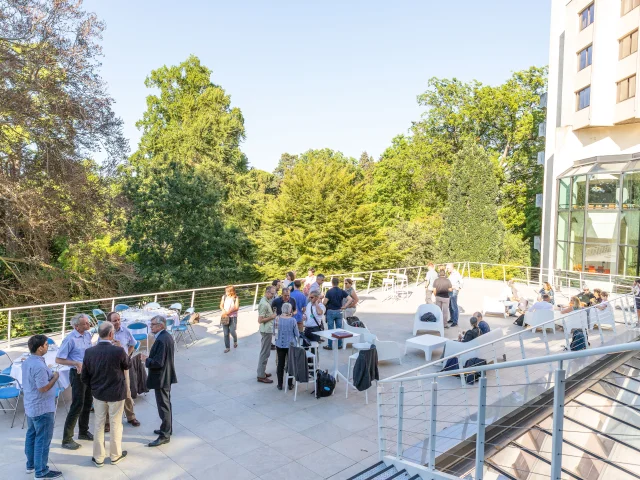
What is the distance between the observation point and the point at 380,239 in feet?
105

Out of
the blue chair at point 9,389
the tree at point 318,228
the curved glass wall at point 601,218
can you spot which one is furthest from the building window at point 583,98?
the blue chair at point 9,389

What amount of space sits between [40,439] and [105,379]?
0.89 meters

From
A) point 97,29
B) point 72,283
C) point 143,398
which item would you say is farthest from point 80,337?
point 97,29

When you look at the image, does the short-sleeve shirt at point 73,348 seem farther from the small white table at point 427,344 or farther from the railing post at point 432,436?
the small white table at point 427,344

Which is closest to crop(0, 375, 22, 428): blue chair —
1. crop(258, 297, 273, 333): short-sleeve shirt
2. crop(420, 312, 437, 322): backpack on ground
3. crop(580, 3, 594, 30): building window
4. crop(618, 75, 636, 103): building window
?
crop(258, 297, 273, 333): short-sleeve shirt

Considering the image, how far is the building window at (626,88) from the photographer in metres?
20.8

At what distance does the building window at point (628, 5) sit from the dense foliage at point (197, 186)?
1284 centimetres

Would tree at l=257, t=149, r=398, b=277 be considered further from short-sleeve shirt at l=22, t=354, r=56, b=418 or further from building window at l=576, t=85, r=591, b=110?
short-sleeve shirt at l=22, t=354, r=56, b=418

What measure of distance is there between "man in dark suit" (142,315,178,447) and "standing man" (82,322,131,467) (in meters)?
0.59

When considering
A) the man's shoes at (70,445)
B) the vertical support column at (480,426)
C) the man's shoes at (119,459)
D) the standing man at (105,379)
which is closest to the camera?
the vertical support column at (480,426)

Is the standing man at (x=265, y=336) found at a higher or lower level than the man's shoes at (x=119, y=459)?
higher

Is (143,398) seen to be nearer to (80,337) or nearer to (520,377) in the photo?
(80,337)

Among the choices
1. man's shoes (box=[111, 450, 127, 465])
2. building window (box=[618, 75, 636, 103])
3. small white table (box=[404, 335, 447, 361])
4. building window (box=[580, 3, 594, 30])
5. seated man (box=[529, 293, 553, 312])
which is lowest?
man's shoes (box=[111, 450, 127, 465])

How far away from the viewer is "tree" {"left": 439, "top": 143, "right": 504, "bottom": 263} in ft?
108
